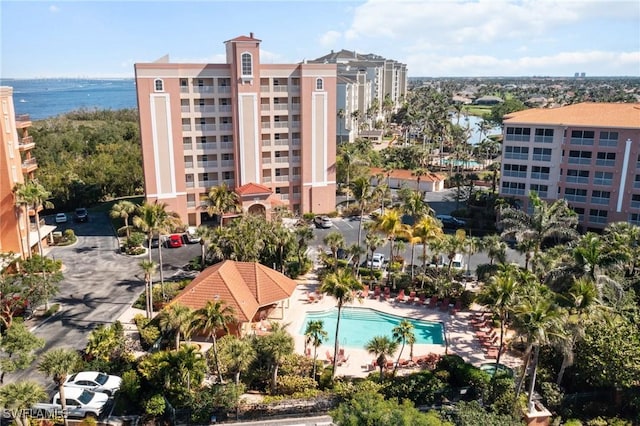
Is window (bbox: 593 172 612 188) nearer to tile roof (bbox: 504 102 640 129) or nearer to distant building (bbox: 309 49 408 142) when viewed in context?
tile roof (bbox: 504 102 640 129)

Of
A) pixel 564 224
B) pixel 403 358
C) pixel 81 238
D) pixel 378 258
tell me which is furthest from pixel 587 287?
pixel 81 238

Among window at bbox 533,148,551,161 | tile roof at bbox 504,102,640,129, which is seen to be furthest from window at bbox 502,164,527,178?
tile roof at bbox 504,102,640,129

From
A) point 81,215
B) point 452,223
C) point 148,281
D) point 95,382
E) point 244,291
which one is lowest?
point 95,382

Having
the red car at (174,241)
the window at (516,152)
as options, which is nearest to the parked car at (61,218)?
the red car at (174,241)

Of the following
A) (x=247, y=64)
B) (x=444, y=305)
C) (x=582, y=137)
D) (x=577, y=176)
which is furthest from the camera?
(x=247, y=64)

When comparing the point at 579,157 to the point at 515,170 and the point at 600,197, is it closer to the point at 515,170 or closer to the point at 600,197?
the point at 600,197

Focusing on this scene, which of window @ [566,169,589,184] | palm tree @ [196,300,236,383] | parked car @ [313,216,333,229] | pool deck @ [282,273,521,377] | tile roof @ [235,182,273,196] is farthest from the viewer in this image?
parked car @ [313,216,333,229]

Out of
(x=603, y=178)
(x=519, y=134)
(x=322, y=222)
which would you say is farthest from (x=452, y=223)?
(x=603, y=178)

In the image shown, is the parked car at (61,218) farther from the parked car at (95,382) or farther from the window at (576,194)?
the window at (576,194)
